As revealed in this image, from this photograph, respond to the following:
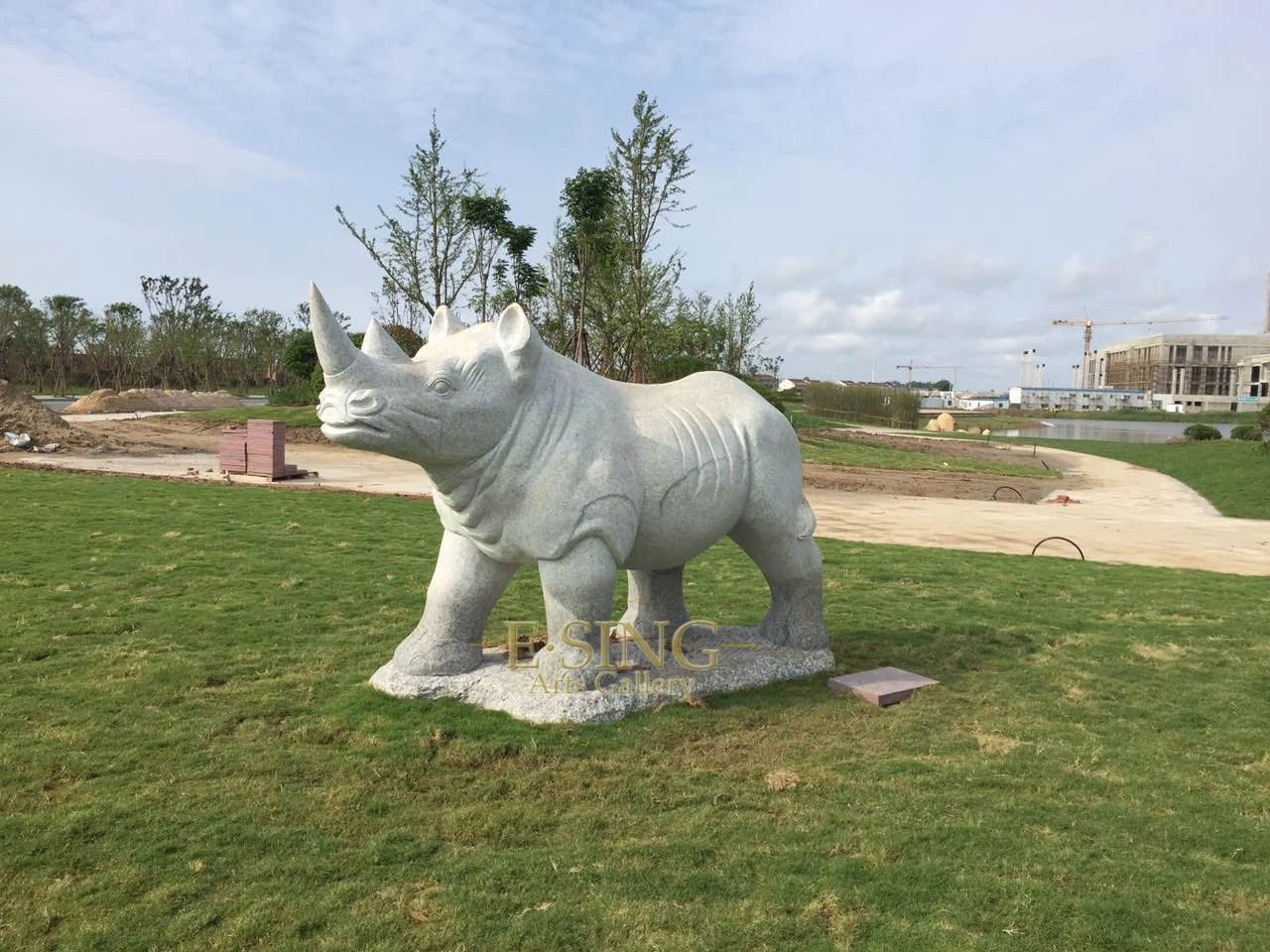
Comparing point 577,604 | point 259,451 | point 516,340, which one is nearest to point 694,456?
point 577,604

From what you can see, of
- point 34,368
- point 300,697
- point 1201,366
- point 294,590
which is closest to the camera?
point 300,697

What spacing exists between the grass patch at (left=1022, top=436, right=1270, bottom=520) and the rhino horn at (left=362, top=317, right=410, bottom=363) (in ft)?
60.8

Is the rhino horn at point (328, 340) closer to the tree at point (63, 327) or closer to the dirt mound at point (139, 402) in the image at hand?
the dirt mound at point (139, 402)

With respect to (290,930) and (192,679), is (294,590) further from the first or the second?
(290,930)

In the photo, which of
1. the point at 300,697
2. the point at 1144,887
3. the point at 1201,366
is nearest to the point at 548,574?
the point at 300,697

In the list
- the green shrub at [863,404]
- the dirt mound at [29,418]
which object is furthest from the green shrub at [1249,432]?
the dirt mound at [29,418]

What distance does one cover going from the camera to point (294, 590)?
22.1 ft

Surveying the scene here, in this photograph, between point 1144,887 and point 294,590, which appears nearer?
point 1144,887

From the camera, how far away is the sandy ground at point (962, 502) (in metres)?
11.9

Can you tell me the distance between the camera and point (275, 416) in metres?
30.5

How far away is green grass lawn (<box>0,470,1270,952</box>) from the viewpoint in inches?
106

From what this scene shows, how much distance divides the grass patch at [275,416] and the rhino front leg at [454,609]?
2528 cm

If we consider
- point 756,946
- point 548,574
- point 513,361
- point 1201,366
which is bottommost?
point 756,946

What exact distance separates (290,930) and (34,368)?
68.1m
